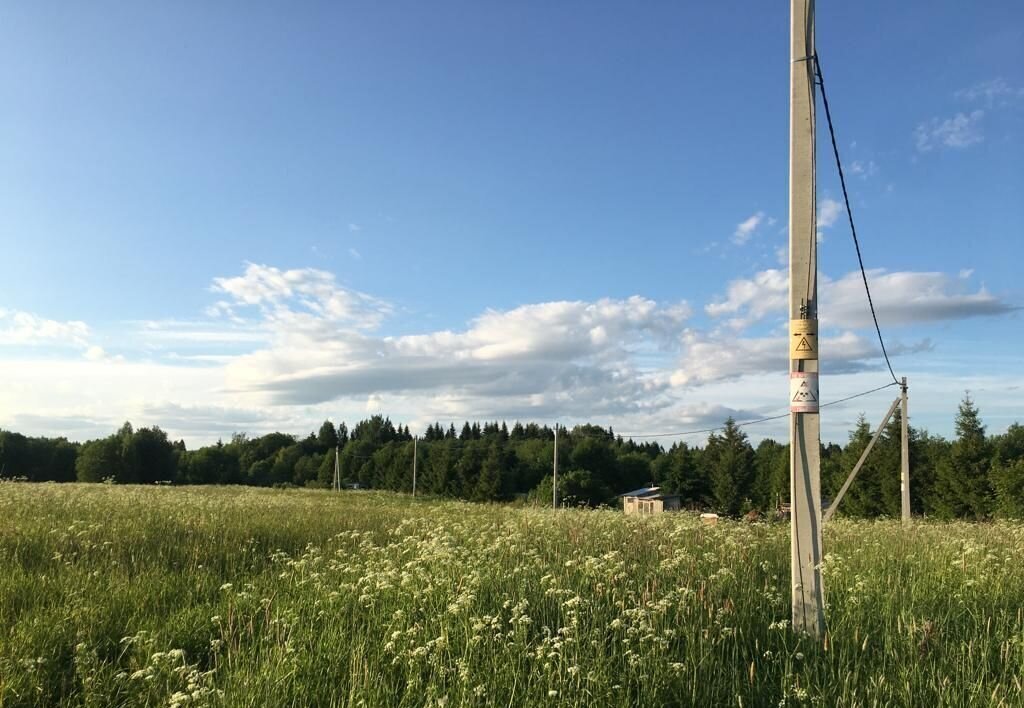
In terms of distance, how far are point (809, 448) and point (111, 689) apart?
5.09 meters

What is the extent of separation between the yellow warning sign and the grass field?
75.0 inches

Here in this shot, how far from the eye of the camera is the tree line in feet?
138

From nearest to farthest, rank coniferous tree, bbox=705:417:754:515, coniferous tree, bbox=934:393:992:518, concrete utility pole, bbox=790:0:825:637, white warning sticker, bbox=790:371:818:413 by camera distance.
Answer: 1. concrete utility pole, bbox=790:0:825:637
2. white warning sticker, bbox=790:371:818:413
3. coniferous tree, bbox=934:393:992:518
4. coniferous tree, bbox=705:417:754:515

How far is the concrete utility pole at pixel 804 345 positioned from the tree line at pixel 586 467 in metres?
26.5

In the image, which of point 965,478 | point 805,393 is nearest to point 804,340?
point 805,393

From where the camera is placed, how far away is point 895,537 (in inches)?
364

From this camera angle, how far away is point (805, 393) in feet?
16.3

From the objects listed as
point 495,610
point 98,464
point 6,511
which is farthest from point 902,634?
point 98,464

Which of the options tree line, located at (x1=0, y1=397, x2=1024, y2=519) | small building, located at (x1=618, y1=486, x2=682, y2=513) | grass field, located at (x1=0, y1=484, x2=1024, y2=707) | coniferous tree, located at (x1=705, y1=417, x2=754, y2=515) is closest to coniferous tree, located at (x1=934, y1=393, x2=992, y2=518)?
tree line, located at (x1=0, y1=397, x2=1024, y2=519)

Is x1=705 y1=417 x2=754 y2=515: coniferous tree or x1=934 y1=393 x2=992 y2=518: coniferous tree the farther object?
x1=705 y1=417 x2=754 y2=515: coniferous tree

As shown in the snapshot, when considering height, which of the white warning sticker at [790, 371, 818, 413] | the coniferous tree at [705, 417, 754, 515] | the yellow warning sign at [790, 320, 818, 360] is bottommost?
the coniferous tree at [705, 417, 754, 515]

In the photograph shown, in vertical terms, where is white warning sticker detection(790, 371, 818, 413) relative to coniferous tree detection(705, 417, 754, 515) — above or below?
above

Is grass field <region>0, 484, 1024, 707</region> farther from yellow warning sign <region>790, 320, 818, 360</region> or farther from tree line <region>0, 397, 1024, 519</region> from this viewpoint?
tree line <region>0, 397, 1024, 519</region>

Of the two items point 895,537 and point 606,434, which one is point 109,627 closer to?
point 895,537
